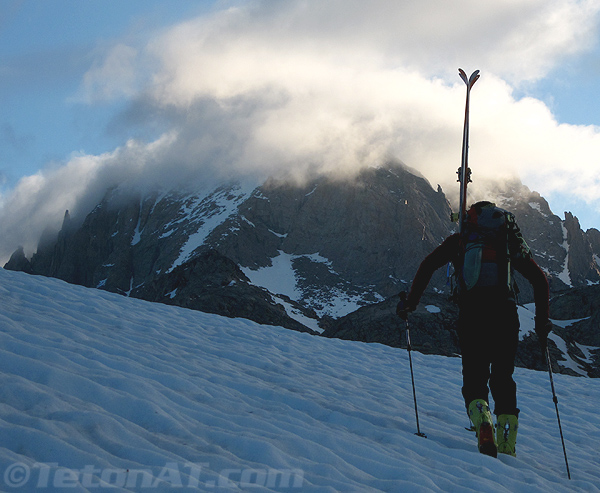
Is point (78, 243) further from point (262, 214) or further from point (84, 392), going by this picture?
point (84, 392)

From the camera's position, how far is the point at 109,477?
12.9 ft

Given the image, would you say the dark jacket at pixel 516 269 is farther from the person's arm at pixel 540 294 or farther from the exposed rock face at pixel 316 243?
the exposed rock face at pixel 316 243

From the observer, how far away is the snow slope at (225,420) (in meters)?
4.28

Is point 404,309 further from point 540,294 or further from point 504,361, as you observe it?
point 540,294

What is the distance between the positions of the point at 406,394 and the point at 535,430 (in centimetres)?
199

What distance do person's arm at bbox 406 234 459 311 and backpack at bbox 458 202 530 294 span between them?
15cm

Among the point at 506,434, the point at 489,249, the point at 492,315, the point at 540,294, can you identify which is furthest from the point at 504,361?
the point at 489,249

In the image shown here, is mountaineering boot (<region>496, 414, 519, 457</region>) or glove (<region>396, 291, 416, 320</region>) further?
glove (<region>396, 291, 416, 320</region>)

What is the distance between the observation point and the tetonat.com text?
368cm

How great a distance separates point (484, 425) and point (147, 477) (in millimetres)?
3499

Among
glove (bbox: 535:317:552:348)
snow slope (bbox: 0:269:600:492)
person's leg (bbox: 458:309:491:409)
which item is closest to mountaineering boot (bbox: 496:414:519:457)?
snow slope (bbox: 0:269:600:492)

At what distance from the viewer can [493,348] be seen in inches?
234

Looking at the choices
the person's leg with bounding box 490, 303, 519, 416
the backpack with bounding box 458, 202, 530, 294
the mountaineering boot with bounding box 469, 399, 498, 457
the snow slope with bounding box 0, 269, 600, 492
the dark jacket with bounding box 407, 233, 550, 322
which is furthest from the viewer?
the dark jacket with bounding box 407, 233, 550, 322

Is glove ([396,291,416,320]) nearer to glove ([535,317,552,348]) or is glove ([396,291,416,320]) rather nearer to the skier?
the skier
